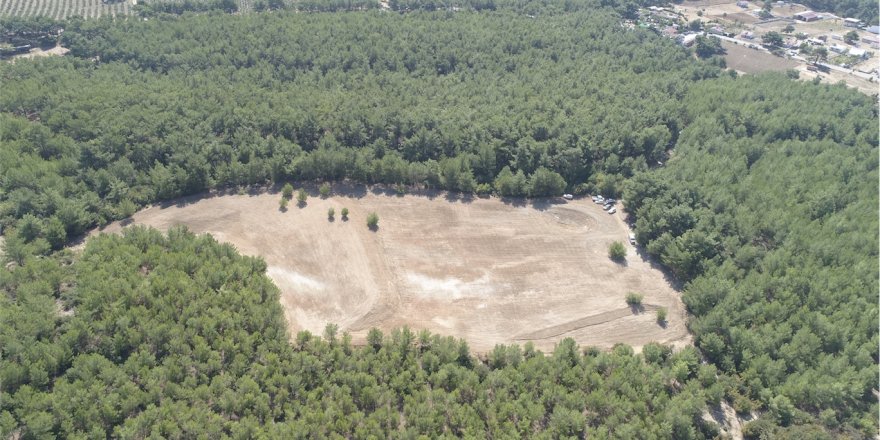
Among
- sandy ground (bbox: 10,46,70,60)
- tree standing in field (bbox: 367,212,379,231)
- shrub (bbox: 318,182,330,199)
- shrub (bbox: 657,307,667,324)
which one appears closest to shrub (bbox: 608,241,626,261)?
shrub (bbox: 657,307,667,324)

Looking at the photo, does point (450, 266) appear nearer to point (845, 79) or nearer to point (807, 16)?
point (845, 79)

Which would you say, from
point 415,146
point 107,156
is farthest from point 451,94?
point 107,156

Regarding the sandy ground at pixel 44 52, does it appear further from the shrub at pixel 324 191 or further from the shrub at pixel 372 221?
the shrub at pixel 372 221

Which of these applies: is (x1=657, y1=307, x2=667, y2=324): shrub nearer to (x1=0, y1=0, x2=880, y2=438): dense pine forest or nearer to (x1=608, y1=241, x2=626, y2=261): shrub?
(x1=0, y1=0, x2=880, y2=438): dense pine forest

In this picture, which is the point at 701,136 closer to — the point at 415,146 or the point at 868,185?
the point at 868,185

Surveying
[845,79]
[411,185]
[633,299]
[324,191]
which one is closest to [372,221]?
[324,191]
